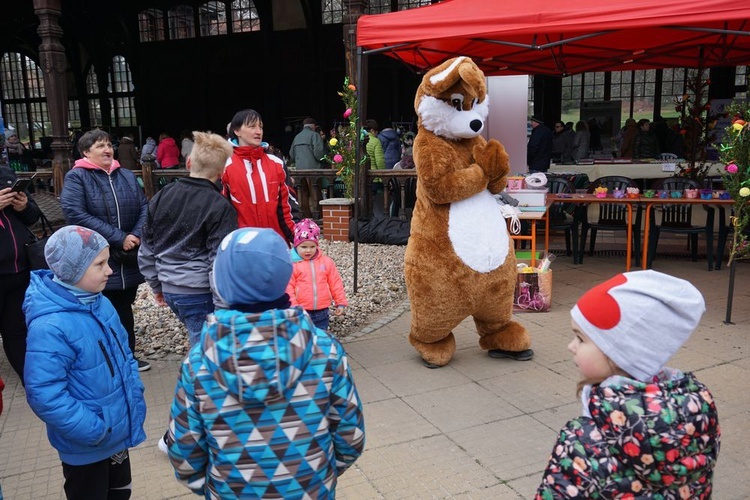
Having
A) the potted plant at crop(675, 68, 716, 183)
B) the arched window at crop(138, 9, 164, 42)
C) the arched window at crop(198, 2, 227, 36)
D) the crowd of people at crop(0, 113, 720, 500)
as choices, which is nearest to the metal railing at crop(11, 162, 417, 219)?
the potted plant at crop(675, 68, 716, 183)

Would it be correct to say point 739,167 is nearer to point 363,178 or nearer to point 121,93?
A: point 363,178

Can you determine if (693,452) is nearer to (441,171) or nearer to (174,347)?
(441,171)

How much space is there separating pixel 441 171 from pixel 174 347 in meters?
2.72

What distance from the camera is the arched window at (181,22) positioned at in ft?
61.9

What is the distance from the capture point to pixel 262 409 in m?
1.82

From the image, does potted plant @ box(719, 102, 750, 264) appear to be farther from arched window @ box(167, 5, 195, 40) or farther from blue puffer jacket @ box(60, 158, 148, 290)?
arched window @ box(167, 5, 195, 40)

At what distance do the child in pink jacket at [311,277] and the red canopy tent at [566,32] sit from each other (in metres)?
2.59

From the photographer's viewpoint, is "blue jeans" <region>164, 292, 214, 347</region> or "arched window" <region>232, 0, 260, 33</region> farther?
"arched window" <region>232, 0, 260, 33</region>

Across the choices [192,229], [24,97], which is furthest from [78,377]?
[24,97]

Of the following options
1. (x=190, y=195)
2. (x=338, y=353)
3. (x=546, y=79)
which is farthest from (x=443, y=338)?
(x=546, y=79)

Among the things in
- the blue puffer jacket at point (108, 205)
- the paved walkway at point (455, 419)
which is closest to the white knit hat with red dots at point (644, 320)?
the paved walkway at point (455, 419)

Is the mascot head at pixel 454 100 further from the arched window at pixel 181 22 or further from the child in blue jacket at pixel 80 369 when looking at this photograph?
the arched window at pixel 181 22

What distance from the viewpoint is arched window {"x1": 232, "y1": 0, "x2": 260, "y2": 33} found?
59.1 ft

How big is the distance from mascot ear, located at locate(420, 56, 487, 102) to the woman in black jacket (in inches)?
79.4
